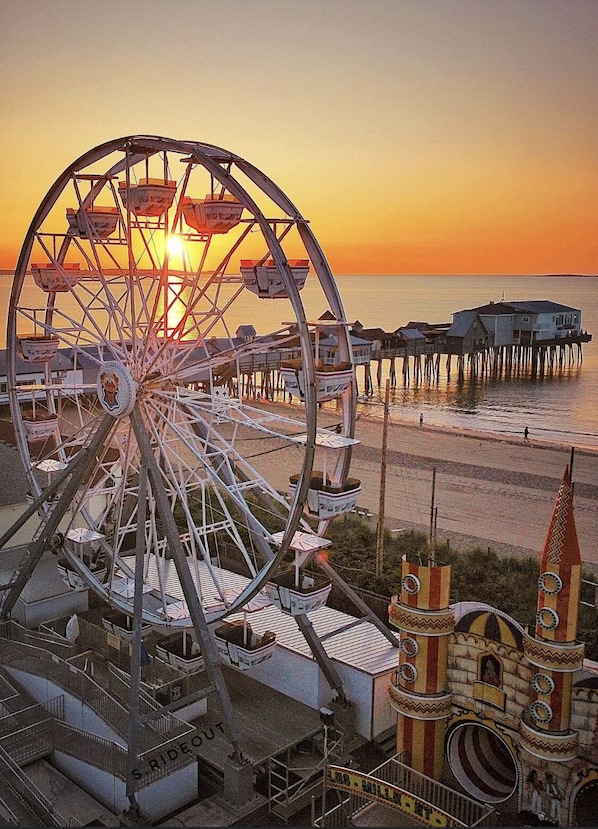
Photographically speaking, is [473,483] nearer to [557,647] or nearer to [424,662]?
[424,662]

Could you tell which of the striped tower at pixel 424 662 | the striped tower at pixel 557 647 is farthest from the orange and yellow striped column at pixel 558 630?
the striped tower at pixel 424 662

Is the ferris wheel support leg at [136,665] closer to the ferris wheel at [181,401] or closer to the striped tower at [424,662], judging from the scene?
the ferris wheel at [181,401]

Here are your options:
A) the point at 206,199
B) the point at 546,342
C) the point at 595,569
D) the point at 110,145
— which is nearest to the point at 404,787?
the point at 206,199

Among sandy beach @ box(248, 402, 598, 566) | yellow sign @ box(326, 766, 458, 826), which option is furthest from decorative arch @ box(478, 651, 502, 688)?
sandy beach @ box(248, 402, 598, 566)

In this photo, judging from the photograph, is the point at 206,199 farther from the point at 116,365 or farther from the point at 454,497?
the point at 454,497

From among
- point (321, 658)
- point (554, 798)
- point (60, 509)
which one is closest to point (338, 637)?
point (321, 658)
